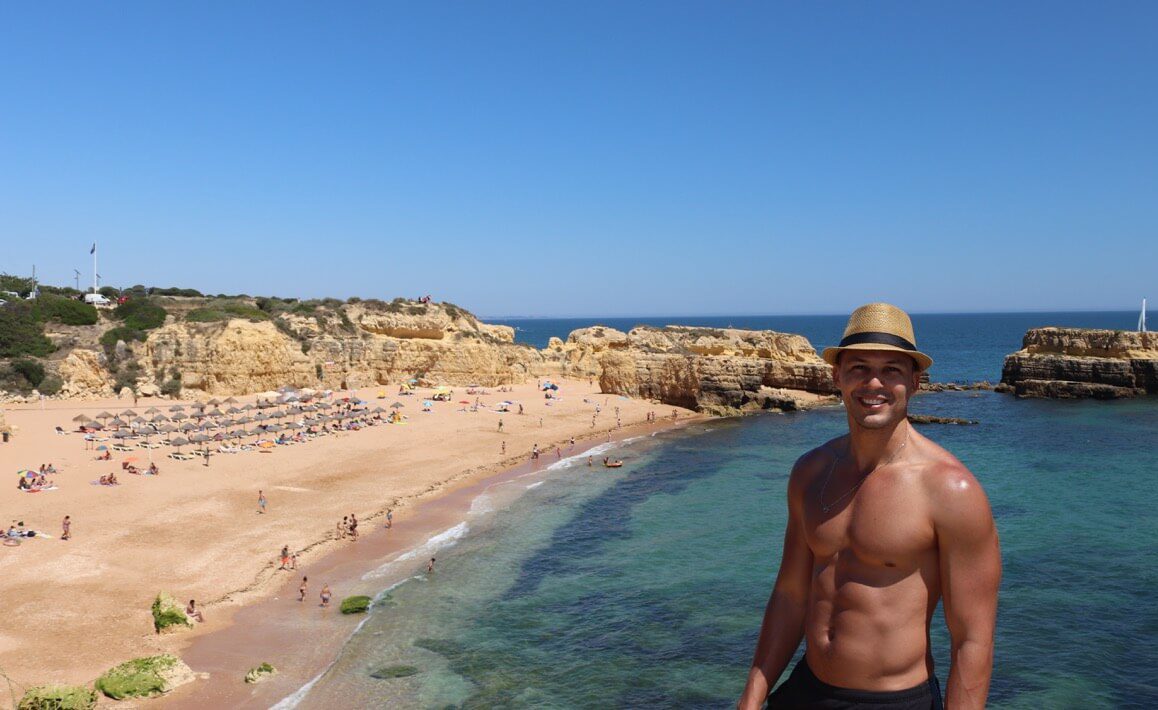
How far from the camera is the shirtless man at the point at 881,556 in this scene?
2.59m

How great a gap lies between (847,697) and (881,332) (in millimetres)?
1360

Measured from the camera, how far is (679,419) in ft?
147

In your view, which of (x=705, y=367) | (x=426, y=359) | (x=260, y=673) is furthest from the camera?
(x=426, y=359)

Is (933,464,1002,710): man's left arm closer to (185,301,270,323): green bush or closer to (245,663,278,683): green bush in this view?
(245,663,278,683): green bush

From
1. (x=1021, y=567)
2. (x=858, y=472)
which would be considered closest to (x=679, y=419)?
(x=1021, y=567)

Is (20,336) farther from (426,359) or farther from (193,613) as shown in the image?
(193,613)

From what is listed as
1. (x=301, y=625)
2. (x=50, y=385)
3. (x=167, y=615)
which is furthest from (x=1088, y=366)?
(x=50, y=385)

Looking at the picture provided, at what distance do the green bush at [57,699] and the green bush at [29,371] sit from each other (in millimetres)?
34342

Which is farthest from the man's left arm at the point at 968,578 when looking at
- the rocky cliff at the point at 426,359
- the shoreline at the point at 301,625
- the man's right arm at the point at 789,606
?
the rocky cliff at the point at 426,359

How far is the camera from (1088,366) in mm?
52906

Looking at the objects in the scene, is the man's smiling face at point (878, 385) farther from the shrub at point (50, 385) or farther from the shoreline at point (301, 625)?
the shrub at point (50, 385)

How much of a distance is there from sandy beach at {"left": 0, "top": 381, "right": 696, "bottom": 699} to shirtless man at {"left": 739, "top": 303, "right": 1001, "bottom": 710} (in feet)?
42.3

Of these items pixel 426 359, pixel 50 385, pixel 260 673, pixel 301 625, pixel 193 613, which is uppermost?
pixel 426 359

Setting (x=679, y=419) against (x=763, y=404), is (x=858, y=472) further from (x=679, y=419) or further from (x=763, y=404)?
(x=763, y=404)
